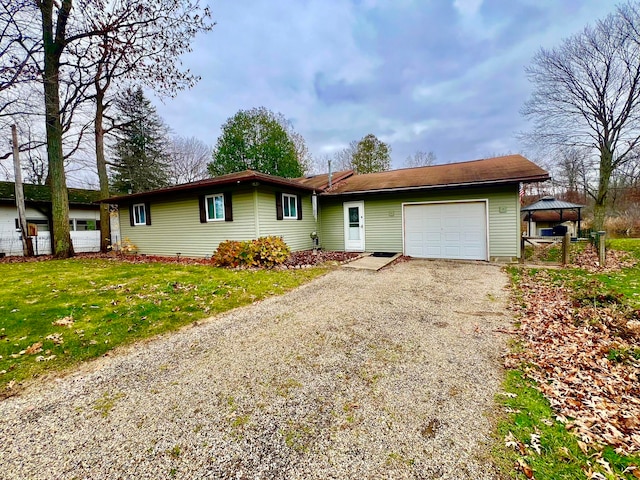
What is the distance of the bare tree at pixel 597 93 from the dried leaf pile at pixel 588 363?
578 inches

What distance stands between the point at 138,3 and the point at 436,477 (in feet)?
43.8

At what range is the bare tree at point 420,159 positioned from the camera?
2780cm

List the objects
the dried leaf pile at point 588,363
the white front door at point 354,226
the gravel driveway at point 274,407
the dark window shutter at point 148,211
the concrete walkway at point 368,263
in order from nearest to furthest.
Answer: the gravel driveway at point 274,407 → the dried leaf pile at point 588,363 → the concrete walkway at point 368,263 → the white front door at point 354,226 → the dark window shutter at point 148,211

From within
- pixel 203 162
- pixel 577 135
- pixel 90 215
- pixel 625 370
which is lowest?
pixel 625 370

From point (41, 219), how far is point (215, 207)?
1210cm

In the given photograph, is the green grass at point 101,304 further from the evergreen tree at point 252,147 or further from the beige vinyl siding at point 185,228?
the evergreen tree at point 252,147

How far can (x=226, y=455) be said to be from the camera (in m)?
1.76

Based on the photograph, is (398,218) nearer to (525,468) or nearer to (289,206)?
(289,206)

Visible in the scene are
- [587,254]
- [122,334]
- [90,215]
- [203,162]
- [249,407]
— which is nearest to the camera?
[249,407]

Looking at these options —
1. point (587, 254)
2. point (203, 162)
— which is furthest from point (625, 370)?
point (203, 162)

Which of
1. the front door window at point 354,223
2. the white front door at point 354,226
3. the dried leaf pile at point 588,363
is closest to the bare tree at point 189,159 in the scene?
the white front door at point 354,226

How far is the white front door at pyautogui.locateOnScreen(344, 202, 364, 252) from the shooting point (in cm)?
1142

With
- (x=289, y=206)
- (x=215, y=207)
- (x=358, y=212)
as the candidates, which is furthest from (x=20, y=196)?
(x=358, y=212)

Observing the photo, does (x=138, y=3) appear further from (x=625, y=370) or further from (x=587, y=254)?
(x=587, y=254)
